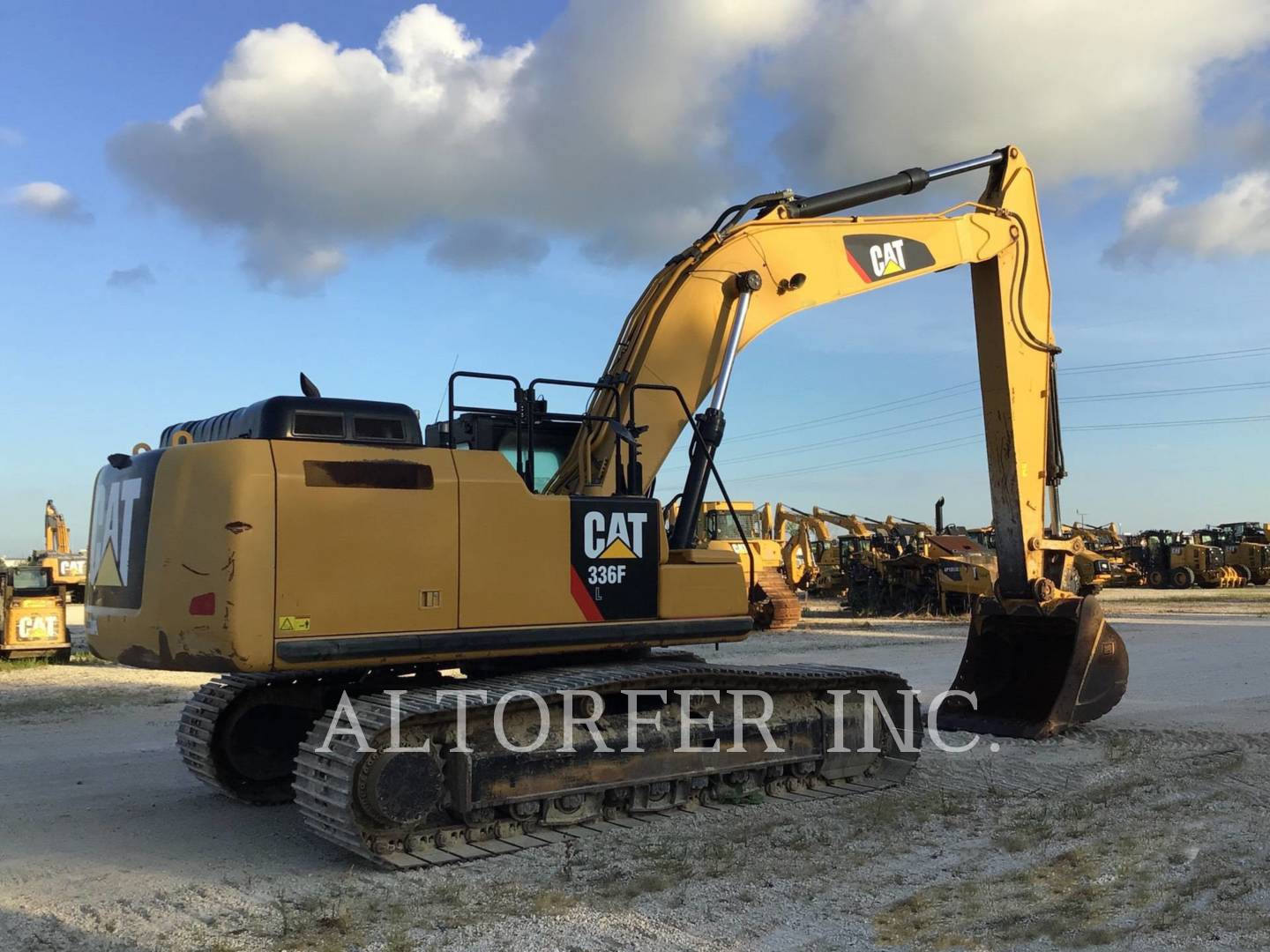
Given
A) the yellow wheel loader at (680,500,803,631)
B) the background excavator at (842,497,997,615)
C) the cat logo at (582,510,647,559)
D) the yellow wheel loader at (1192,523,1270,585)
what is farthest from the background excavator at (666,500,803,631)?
the yellow wheel loader at (1192,523,1270,585)

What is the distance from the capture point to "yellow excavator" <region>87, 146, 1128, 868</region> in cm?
597

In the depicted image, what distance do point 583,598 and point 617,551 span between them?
374 millimetres

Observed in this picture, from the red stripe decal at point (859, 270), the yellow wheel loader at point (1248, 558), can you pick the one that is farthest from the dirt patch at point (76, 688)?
the yellow wheel loader at point (1248, 558)

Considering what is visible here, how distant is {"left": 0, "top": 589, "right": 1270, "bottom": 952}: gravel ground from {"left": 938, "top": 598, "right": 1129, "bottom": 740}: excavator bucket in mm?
293

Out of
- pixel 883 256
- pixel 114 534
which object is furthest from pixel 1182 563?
pixel 114 534

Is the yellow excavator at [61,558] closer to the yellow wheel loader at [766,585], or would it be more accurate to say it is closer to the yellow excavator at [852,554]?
the yellow wheel loader at [766,585]

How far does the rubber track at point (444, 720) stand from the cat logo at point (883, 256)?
3.41 m

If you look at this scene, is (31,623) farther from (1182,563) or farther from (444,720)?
(1182,563)

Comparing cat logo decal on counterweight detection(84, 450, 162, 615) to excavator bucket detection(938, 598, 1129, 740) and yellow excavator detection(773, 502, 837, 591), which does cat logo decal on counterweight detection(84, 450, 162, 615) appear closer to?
excavator bucket detection(938, 598, 1129, 740)

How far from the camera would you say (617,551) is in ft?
23.1

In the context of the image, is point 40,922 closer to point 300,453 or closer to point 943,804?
point 300,453

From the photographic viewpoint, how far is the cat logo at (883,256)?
9.17 meters

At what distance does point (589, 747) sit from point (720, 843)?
96cm

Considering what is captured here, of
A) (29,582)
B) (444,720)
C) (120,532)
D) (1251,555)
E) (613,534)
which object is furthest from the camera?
(1251,555)
